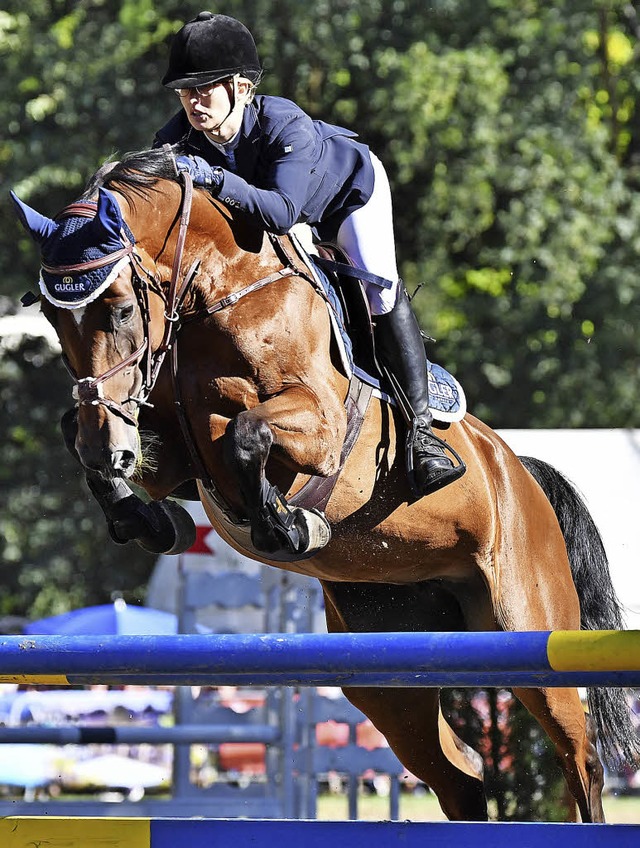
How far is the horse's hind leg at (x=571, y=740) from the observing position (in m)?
4.14

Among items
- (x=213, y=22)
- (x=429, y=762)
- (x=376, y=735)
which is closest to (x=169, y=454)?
(x=213, y=22)

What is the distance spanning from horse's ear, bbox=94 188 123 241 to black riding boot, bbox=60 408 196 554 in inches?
21.7

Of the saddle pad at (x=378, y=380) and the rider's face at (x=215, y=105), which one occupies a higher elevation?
the rider's face at (x=215, y=105)

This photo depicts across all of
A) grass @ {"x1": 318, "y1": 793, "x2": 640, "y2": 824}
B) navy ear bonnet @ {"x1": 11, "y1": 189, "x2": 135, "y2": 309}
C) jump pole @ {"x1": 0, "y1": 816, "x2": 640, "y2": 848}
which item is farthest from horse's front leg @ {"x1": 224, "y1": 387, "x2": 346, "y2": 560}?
grass @ {"x1": 318, "y1": 793, "x2": 640, "y2": 824}

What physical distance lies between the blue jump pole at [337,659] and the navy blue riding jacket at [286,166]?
1495mm

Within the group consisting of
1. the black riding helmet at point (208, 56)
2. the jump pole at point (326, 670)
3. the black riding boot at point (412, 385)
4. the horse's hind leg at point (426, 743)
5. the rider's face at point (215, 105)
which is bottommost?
the horse's hind leg at point (426, 743)

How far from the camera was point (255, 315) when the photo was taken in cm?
354

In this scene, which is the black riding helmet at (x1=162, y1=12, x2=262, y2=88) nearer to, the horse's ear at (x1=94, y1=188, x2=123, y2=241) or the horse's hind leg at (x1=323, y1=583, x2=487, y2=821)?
the horse's ear at (x1=94, y1=188, x2=123, y2=241)

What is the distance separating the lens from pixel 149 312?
11.1 feet

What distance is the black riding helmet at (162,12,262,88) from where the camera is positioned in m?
3.54

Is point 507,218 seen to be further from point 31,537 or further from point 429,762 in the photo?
point 429,762

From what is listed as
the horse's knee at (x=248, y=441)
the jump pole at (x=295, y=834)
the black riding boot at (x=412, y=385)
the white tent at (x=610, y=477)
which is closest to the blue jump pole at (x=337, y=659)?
the jump pole at (x=295, y=834)

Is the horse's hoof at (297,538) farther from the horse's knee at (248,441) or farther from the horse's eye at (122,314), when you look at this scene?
the horse's eye at (122,314)

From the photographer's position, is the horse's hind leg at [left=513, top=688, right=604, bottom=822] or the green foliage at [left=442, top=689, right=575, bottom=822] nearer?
the horse's hind leg at [left=513, top=688, right=604, bottom=822]
